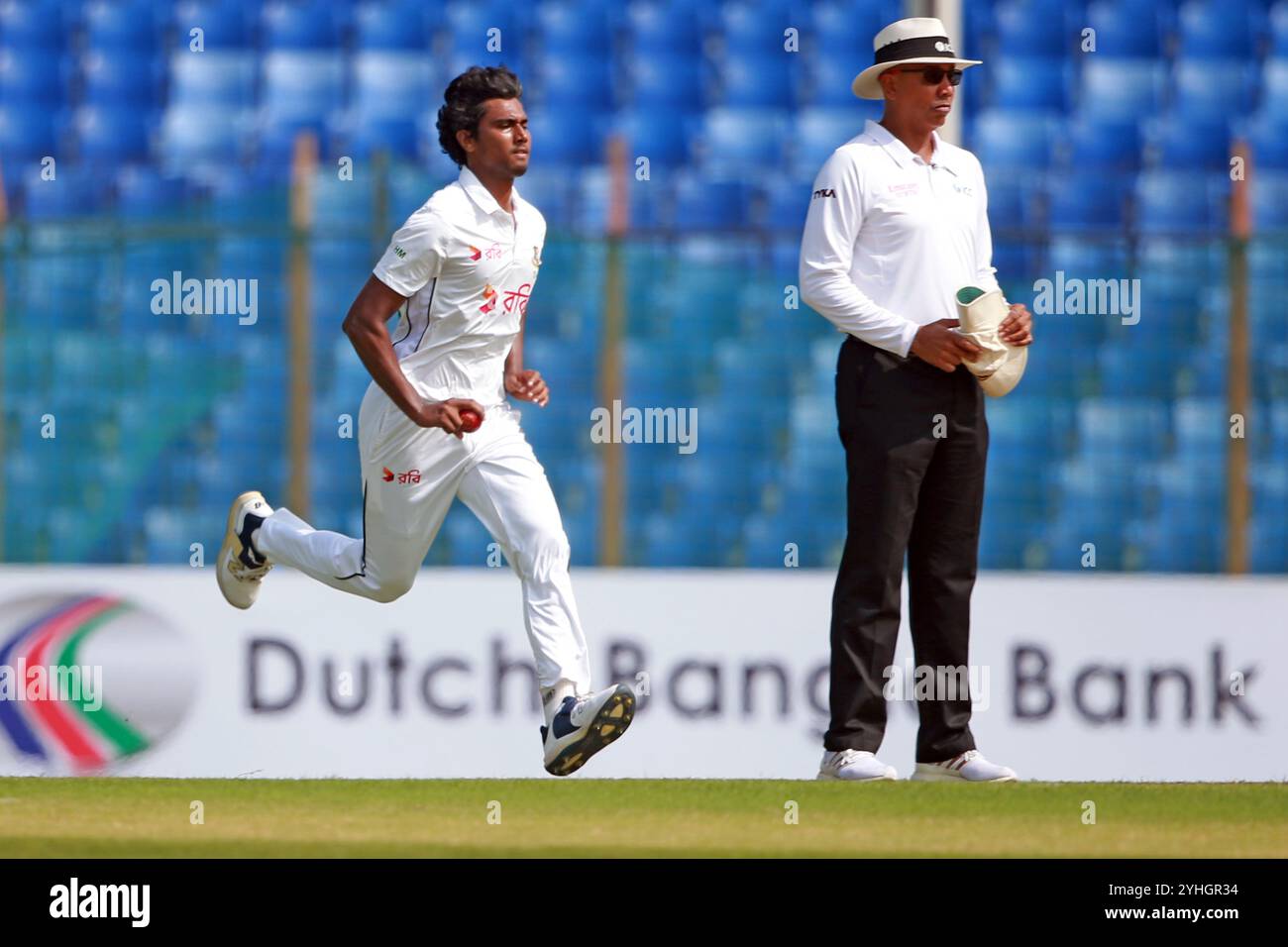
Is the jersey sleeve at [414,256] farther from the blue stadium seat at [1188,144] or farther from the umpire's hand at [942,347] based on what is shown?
the blue stadium seat at [1188,144]

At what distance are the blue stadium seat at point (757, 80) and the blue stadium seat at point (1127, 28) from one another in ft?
4.94

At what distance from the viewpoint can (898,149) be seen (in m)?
5.87

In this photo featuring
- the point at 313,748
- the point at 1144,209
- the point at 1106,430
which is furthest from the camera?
the point at 1144,209

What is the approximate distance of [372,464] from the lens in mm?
5676

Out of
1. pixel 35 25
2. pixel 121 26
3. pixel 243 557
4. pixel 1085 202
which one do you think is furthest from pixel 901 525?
pixel 35 25

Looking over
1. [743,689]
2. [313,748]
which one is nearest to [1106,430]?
[743,689]

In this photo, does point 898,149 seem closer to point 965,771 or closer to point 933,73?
point 933,73

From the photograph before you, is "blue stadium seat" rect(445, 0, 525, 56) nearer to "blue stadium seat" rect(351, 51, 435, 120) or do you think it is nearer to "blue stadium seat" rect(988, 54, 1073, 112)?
"blue stadium seat" rect(351, 51, 435, 120)

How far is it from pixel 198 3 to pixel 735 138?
2.89m

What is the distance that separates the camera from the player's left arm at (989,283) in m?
5.69

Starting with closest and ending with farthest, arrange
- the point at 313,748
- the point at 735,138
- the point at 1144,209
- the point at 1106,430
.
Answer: the point at 313,748 < the point at 1106,430 < the point at 1144,209 < the point at 735,138

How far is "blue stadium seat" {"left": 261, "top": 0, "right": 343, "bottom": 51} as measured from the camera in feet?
37.0

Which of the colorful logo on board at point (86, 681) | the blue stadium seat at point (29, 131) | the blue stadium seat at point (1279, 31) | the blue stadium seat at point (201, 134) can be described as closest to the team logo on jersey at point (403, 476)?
the colorful logo on board at point (86, 681)

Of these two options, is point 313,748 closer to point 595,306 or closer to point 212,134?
point 595,306
